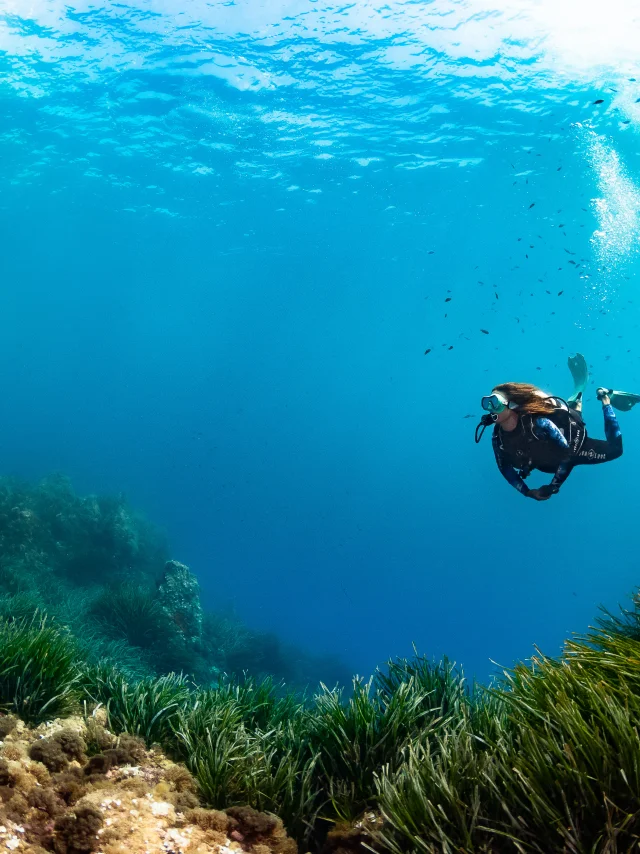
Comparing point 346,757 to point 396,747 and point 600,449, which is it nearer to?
point 396,747

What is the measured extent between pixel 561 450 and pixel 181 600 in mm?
11146

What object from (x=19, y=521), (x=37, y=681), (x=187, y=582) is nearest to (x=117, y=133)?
(x=19, y=521)

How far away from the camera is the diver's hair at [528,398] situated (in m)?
5.69

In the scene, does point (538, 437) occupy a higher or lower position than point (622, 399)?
lower

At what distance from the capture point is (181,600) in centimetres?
1370

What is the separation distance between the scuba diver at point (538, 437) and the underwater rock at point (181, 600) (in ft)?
32.8

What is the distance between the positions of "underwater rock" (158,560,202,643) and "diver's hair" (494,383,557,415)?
1032cm

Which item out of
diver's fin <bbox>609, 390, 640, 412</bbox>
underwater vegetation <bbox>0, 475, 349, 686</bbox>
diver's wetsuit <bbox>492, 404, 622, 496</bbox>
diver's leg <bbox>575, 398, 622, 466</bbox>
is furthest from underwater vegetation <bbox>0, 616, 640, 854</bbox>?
underwater vegetation <bbox>0, 475, 349, 686</bbox>

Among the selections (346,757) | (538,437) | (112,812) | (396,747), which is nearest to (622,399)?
(538,437)

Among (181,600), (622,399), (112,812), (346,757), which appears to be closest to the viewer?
(112,812)

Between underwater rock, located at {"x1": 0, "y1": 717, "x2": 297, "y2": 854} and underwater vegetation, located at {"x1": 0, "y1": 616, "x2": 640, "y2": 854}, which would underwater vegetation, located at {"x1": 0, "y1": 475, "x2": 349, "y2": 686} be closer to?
underwater vegetation, located at {"x1": 0, "y1": 616, "x2": 640, "y2": 854}

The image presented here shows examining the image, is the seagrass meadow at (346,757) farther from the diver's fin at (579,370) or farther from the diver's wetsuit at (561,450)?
the diver's fin at (579,370)

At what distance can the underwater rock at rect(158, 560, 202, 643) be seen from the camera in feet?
43.8

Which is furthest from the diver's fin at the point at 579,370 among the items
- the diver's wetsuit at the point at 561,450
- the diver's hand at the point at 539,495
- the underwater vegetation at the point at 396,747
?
the underwater vegetation at the point at 396,747
